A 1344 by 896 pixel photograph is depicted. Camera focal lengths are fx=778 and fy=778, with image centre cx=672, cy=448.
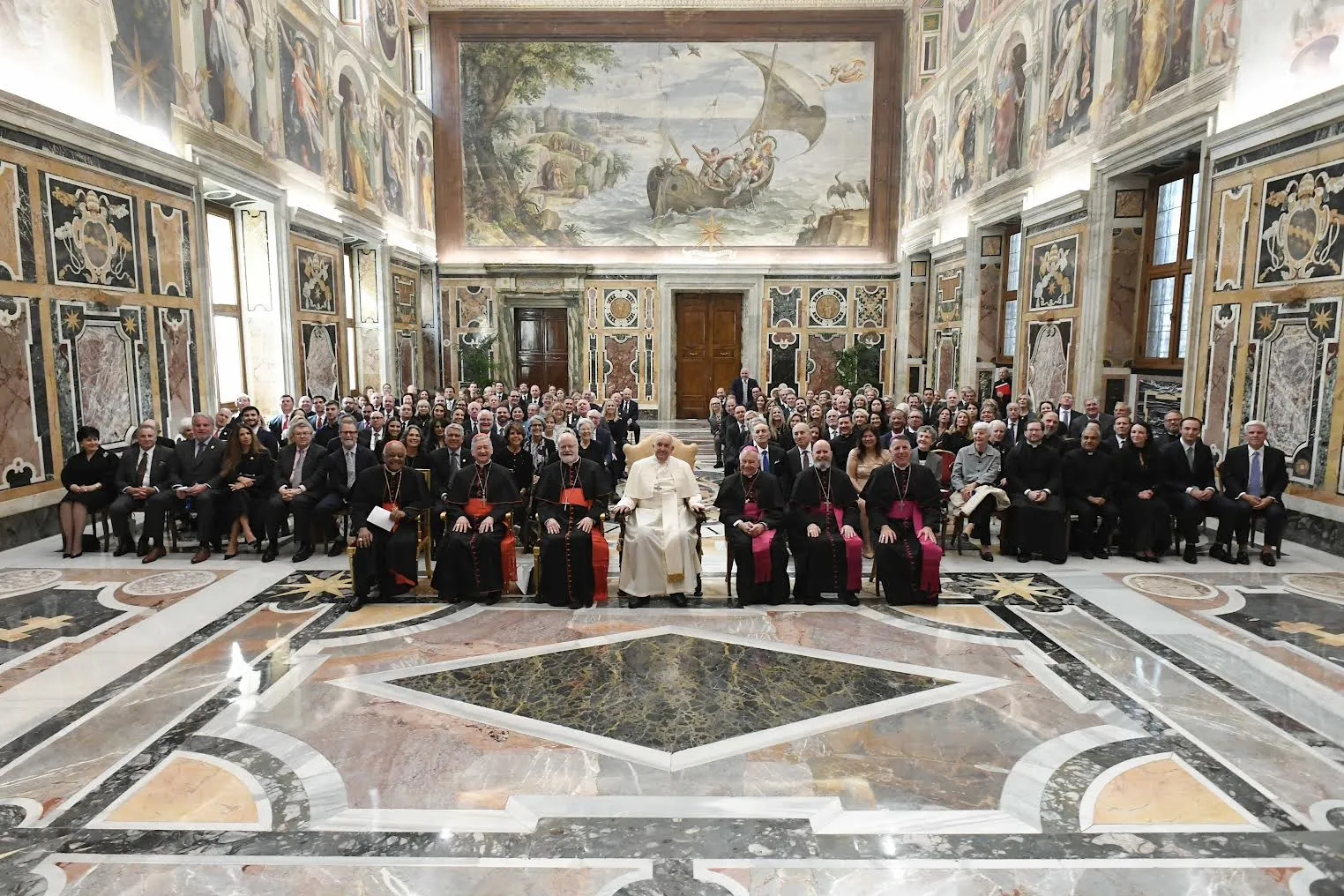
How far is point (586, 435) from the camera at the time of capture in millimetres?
8445

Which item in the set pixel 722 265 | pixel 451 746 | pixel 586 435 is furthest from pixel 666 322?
pixel 451 746

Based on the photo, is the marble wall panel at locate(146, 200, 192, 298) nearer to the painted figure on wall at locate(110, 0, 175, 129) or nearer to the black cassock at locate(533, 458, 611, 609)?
the painted figure on wall at locate(110, 0, 175, 129)

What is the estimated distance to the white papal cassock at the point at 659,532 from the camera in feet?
20.2

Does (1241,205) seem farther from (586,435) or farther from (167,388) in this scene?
(167,388)

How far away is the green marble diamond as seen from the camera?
412cm

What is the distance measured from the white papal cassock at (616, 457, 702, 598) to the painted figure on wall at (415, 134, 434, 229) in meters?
13.7

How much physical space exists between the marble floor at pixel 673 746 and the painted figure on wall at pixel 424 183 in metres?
13.7

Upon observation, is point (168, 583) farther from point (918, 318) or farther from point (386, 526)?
point (918, 318)

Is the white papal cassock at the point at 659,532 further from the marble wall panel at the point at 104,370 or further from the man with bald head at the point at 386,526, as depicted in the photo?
the marble wall panel at the point at 104,370

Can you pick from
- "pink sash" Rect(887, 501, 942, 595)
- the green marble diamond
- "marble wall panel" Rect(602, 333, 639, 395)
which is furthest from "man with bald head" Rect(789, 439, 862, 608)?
"marble wall panel" Rect(602, 333, 639, 395)

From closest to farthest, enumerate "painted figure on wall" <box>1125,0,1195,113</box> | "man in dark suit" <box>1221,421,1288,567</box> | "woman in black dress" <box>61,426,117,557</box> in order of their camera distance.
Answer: "man in dark suit" <box>1221,421,1288,567</box> → "woman in black dress" <box>61,426,117,557</box> → "painted figure on wall" <box>1125,0,1195,113</box>

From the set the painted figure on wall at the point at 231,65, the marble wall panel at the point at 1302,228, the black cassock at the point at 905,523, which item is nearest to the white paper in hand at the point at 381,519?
the black cassock at the point at 905,523

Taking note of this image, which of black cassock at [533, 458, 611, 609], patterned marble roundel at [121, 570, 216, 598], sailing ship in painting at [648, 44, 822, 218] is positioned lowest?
patterned marble roundel at [121, 570, 216, 598]

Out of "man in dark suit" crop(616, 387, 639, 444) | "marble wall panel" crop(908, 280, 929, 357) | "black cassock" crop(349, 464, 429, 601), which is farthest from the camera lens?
"marble wall panel" crop(908, 280, 929, 357)
